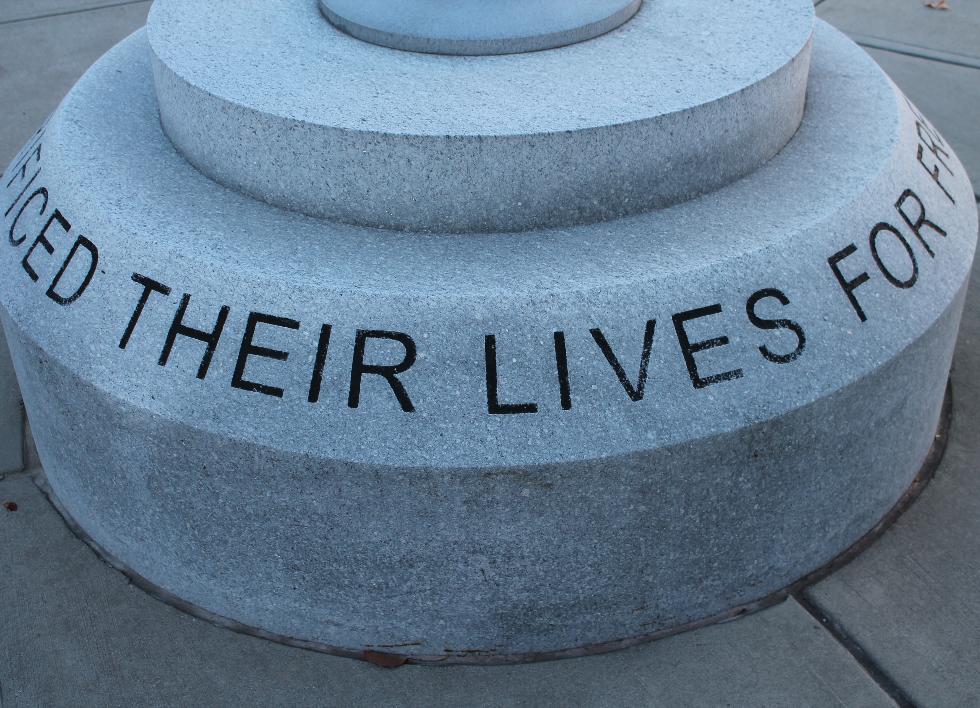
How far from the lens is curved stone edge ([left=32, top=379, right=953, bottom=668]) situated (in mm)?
3627

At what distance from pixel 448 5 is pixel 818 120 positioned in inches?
60.4

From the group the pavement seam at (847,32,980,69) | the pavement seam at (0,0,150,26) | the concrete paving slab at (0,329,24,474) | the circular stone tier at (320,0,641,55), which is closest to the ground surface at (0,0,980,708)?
the concrete paving slab at (0,329,24,474)

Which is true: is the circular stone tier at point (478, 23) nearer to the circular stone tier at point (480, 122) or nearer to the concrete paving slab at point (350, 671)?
the circular stone tier at point (480, 122)

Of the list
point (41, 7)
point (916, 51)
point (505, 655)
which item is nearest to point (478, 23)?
point (505, 655)

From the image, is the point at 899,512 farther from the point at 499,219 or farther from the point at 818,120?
the point at 499,219

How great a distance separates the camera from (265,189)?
152 inches

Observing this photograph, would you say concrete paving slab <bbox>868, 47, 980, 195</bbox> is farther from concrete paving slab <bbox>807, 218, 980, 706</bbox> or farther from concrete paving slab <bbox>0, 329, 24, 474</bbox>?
concrete paving slab <bbox>0, 329, 24, 474</bbox>

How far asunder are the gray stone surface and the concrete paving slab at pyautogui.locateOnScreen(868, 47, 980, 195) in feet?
10.6

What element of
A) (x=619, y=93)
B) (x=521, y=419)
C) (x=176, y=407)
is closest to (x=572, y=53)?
(x=619, y=93)

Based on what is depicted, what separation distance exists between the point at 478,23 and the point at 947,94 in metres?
4.41

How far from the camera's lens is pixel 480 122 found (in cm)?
369

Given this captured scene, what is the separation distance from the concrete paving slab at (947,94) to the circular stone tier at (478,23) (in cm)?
308

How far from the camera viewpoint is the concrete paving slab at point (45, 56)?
23.7 feet

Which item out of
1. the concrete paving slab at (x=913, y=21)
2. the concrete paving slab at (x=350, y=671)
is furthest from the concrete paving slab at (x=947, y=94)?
the concrete paving slab at (x=350, y=671)
